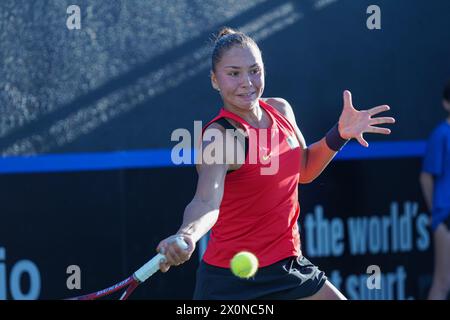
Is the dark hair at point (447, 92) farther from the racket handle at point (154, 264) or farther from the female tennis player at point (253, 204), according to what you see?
the racket handle at point (154, 264)

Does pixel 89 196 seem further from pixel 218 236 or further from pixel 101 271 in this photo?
pixel 218 236

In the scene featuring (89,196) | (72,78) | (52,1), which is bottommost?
(89,196)

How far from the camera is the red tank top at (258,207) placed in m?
3.77

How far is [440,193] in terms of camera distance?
6.00m

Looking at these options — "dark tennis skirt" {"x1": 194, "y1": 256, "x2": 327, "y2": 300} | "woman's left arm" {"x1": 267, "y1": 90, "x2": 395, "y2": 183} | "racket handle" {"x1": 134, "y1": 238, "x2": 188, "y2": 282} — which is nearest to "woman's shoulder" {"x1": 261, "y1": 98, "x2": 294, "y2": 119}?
"woman's left arm" {"x1": 267, "y1": 90, "x2": 395, "y2": 183}

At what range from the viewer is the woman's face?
3.84 meters

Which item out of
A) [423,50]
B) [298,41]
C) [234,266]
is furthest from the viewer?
[423,50]

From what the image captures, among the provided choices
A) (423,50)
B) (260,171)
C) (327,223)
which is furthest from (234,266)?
(423,50)

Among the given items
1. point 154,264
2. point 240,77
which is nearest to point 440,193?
point 240,77

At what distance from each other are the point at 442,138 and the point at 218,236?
8.26 ft

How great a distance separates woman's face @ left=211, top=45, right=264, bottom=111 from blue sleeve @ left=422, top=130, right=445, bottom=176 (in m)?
2.38

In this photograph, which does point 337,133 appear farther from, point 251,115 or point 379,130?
point 251,115

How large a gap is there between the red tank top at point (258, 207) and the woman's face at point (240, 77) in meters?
0.06

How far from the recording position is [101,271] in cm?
527
